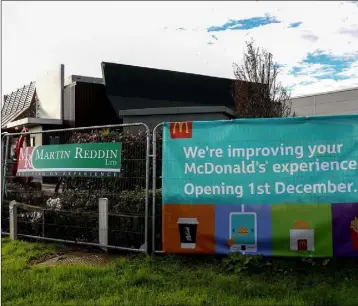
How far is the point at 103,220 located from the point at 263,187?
2595 mm

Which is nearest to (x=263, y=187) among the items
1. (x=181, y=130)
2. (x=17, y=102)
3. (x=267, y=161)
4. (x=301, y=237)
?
(x=267, y=161)

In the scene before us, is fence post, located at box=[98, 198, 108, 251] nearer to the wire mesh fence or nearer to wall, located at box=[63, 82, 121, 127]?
the wire mesh fence

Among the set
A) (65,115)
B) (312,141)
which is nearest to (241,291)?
(312,141)

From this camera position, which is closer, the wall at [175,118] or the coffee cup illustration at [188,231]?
the coffee cup illustration at [188,231]

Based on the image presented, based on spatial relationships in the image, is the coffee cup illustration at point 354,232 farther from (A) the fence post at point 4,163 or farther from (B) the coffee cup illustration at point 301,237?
(A) the fence post at point 4,163

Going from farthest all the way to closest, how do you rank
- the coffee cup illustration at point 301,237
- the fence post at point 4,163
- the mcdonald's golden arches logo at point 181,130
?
1. the fence post at point 4,163
2. the mcdonald's golden arches logo at point 181,130
3. the coffee cup illustration at point 301,237

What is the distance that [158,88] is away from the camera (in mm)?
22328

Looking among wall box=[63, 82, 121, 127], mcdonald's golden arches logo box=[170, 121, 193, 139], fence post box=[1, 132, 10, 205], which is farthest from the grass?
wall box=[63, 82, 121, 127]

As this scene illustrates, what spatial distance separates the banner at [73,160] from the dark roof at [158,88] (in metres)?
12.7

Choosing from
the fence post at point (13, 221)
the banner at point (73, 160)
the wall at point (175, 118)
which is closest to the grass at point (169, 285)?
the banner at point (73, 160)

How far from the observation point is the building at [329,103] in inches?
1225

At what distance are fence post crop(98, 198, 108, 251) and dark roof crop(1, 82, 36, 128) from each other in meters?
19.3

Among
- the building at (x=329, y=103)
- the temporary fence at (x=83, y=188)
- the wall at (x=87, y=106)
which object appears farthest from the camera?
the building at (x=329, y=103)

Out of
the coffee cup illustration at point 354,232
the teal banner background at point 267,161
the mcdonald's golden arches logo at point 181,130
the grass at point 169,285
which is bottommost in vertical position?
the grass at point 169,285
